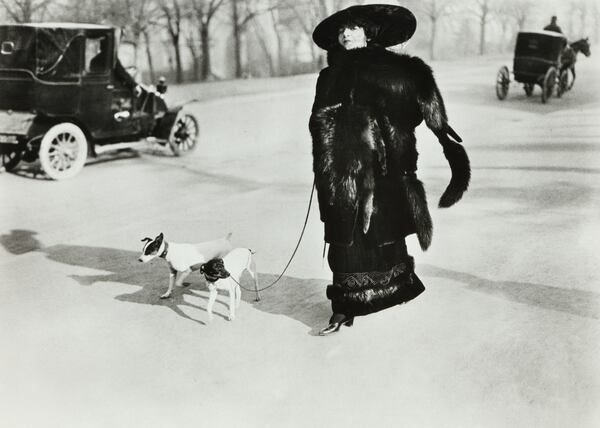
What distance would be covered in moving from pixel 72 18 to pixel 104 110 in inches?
40.8

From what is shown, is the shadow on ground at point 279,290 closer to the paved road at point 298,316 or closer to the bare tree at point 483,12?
the paved road at point 298,316

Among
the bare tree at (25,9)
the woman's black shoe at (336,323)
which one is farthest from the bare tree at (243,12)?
the woman's black shoe at (336,323)

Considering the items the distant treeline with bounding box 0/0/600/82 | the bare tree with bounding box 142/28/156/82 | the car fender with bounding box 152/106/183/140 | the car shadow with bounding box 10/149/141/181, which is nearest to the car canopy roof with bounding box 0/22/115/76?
the distant treeline with bounding box 0/0/600/82

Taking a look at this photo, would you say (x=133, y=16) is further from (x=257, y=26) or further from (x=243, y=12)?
(x=243, y=12)

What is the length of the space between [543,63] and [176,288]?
626 cm

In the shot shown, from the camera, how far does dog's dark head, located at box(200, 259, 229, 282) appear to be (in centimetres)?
363

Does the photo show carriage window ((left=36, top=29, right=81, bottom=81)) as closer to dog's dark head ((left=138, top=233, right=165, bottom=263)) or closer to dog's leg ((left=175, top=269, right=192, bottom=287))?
dog's leg ((left=175, top=269, right=192, bottom=287))

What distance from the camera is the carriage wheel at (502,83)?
32.7 ft

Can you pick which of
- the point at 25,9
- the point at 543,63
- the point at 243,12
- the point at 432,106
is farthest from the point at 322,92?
the point at 543,63

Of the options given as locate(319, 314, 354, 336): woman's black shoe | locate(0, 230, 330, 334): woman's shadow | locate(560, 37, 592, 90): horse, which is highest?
locate(560, 37, 592, 90): horse

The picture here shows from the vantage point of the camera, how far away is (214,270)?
363 centimetres

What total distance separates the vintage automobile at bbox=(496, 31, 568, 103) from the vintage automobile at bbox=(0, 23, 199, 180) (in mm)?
4300

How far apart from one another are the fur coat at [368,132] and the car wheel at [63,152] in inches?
183

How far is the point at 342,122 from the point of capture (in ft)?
11.1
